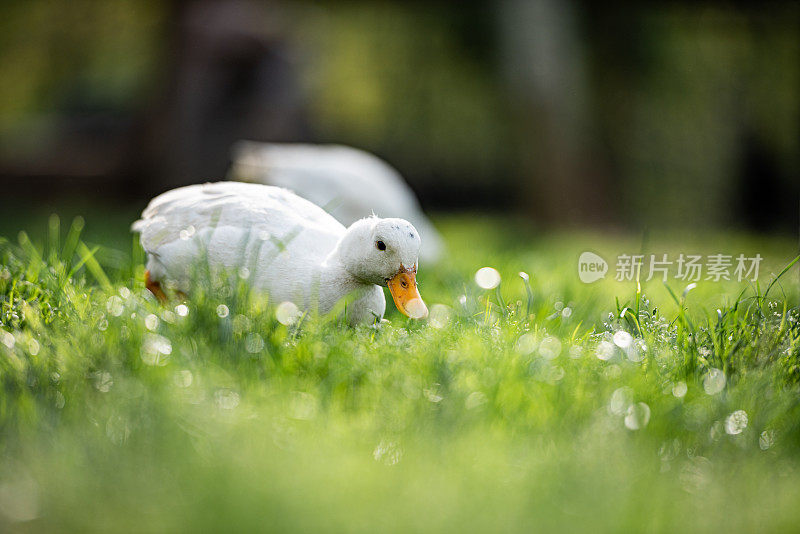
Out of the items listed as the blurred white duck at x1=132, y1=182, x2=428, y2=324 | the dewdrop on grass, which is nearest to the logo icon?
the dewdrop on grass

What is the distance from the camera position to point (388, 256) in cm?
241

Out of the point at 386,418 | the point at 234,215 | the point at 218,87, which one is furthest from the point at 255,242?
the point at 218,87

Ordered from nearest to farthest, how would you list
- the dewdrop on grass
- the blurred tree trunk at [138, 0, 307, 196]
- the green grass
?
the green grass → the dewdrop on grass → the blurred tree trunk at [138, 0, 307, 196]

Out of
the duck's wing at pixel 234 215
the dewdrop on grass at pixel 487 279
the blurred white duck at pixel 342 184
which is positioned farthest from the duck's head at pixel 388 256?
the blurred white duck at pixel 342 184

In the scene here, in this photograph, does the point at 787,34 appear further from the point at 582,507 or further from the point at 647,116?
the point at 582,507

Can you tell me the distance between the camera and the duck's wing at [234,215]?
2.64m

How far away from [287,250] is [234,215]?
0.84 feet

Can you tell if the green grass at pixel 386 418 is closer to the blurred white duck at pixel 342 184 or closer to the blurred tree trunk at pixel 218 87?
the blurred white duck at pixel 342 184

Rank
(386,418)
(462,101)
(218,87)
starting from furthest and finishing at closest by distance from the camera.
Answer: (462,101)
(218,87)
(386,418)

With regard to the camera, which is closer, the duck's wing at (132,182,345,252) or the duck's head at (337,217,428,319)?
the duck's head at (337,217,428,319)

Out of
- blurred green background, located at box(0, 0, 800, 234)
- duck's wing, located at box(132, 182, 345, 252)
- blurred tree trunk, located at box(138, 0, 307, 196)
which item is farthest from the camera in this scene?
blurred green background, located at box(0, 0, 800, 234)

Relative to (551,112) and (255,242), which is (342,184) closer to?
(255,242)

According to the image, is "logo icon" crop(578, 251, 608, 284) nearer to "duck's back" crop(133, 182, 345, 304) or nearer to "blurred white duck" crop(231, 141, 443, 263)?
"blurred white duck" crop(231, 141, 443, 263)

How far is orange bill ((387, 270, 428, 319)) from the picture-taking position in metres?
2.40
